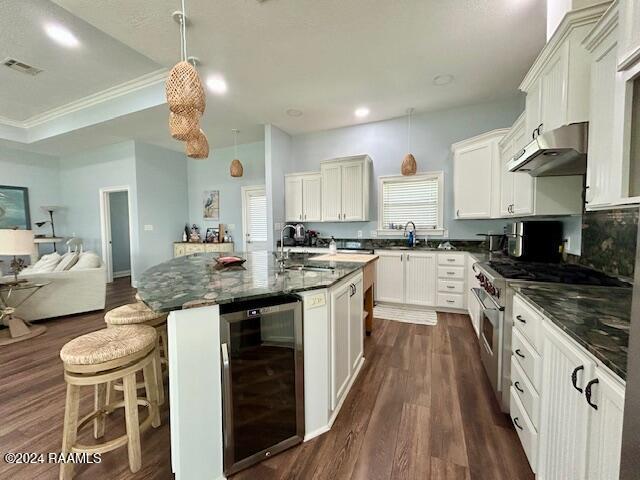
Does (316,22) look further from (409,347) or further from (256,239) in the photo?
(256,239)

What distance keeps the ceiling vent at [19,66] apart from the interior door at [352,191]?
423 cm

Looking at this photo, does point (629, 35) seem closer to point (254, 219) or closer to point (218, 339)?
point (218, 339)

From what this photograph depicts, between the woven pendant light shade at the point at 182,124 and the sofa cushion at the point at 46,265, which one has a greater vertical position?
the woven pendant light shade at the point at 182,124

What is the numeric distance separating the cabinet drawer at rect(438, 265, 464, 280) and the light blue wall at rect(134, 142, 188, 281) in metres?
5.67

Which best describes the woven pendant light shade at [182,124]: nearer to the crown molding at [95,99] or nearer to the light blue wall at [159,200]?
the crown molding at [95,99]

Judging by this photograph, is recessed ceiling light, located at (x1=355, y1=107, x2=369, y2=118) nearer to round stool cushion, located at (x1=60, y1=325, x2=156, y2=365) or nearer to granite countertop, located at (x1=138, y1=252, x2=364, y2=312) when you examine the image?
granite countertop, located at (x1=138, y1=252, x2=364, y2=312)

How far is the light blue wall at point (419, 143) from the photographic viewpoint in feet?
13.0

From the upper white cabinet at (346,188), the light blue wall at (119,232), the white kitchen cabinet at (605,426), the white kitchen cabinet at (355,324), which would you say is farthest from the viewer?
the light blue wall at (119,232)

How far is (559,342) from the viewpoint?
40.4 inches

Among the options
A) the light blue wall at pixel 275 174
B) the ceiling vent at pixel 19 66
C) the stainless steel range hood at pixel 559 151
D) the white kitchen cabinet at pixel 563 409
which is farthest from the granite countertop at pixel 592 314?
the ceiling vent at pixel 19 66

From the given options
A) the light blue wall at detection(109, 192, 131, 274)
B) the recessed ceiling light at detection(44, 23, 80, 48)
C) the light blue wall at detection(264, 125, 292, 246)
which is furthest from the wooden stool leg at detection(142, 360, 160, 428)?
the light blue wall at detection(109, 192, 131, 274)

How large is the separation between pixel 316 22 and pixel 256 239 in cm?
439

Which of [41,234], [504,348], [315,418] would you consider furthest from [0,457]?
[41,234]

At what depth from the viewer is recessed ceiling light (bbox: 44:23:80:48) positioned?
255 centimetres
